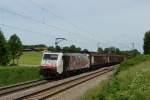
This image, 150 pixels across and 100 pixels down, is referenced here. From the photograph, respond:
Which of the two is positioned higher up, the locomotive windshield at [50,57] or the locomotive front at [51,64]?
the locomotive windshield at [50,57]

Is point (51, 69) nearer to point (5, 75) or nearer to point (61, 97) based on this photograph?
point (5, 75)

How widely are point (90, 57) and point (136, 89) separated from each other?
1921 inches

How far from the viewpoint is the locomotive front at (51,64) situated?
136ft

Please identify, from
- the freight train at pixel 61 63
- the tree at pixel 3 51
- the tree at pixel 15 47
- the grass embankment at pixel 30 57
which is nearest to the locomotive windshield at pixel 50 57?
the freight train at pixel 61 63

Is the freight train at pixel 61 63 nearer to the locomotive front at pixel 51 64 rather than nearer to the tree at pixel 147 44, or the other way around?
the locomotive front at pixel 51 64

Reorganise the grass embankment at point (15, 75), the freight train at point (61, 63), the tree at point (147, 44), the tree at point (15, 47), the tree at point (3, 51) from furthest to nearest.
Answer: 1. the tree at point (15, 47)
2. the tree at point (3, 51)
3. the tree at point (147, 44)
4. the freight train at point (61, 63)
5. the grass embankment at point (15, 75)

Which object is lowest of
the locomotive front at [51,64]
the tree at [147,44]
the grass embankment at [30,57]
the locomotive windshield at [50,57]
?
the locomotive front at [51,64]

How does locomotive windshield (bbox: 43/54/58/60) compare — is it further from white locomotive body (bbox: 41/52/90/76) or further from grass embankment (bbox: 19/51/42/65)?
grass embankment (bbox: 19/51/42/65)

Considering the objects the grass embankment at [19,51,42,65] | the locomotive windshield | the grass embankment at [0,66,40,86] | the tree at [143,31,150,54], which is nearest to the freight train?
the locomotive windshield

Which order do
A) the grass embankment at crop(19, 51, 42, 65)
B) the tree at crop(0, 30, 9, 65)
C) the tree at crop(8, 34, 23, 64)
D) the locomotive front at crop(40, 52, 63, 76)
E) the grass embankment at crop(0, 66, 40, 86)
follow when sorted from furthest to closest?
1. the tree at crop(8, 34, 23, 64)
2. the grass embankment at crop(19, 51, 42, 65)
3. the tree at crop(0, 30, 9, 65)
4. the locomotive front at crop(40, 52, 63, 76)
5. the grass embankment at crop(0, 66, 40, 86)

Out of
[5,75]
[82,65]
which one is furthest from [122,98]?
[82,65]

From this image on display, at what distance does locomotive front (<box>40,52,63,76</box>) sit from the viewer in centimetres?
4147

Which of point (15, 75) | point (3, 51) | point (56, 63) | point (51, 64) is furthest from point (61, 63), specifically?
point (3, 51)

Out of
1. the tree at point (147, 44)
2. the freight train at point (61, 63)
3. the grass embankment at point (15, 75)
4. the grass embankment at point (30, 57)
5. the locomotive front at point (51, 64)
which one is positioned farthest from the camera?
the grass embankment at point (30, 57)
